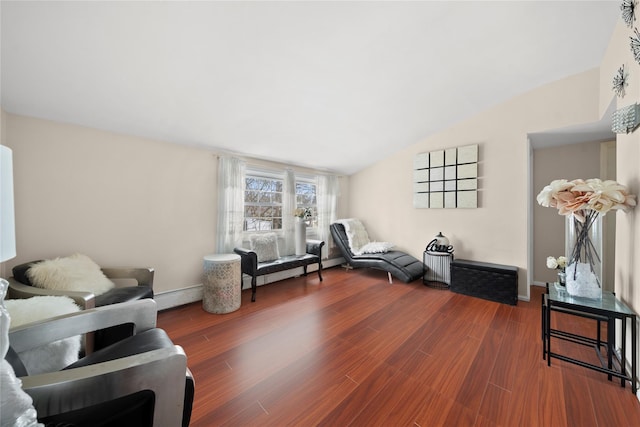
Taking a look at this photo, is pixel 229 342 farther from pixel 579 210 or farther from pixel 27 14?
pixel 579 210

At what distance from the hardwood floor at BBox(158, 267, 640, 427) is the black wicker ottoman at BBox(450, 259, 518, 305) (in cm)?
16

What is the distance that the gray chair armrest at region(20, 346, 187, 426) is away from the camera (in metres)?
0.74

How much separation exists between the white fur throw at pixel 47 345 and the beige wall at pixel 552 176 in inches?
208

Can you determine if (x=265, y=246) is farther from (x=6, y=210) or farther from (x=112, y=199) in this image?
(x=6, y=210)

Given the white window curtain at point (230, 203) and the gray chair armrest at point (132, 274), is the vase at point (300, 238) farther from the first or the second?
the gray chair armrest at point (132, 274)

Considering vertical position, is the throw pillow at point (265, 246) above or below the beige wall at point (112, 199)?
below

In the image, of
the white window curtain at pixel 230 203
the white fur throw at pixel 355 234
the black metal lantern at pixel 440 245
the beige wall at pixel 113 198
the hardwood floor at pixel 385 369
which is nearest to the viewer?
the hardwood floor at pixel 385 369

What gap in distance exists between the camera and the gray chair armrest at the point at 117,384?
743mm

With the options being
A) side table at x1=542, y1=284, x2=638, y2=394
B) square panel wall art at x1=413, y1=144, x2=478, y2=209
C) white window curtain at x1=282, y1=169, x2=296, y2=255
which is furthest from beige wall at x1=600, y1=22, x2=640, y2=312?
white window curtain at x1=282, y1=169, x2=296, y2=255

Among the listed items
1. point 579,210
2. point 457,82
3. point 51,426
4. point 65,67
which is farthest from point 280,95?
point 579,210

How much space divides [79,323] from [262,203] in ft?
8.91

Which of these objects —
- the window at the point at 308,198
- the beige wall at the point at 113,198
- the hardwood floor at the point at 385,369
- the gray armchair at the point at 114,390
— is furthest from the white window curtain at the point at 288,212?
the gray armchair at the point at 114,390

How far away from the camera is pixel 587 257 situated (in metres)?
1.67

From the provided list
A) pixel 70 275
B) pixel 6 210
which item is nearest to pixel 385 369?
pixel 6 210
